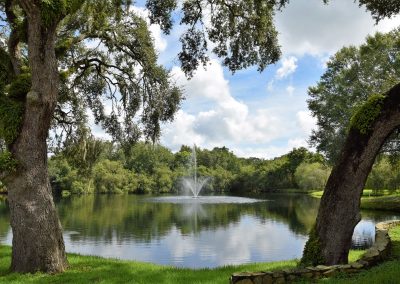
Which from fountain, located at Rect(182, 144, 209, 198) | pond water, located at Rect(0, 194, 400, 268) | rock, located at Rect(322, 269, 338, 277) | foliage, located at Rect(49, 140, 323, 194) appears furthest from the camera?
fountain, located at Rect(182, 144, 209, 198)

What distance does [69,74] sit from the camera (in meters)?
14.2

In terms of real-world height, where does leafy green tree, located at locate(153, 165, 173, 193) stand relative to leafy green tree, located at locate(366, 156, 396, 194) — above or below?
above

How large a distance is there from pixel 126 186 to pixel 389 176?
57806mm

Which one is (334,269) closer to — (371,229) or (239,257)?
(239,257)

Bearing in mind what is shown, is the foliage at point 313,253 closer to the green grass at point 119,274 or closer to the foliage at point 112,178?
the green grass at point 119,274

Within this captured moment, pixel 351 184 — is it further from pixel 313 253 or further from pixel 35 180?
pixel 35 180

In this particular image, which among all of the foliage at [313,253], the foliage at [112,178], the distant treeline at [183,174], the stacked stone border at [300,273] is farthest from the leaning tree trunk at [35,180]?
the foliage at [112,178]

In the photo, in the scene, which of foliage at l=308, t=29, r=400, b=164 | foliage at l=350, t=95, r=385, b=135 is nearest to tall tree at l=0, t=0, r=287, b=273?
foliage at l=350, t=95, r=385, b=135

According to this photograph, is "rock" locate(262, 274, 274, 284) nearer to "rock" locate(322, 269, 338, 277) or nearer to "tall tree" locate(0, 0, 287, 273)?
"rock" locate(322, 269, 338, 277)

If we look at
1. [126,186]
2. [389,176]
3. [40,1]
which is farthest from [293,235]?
[126,186]

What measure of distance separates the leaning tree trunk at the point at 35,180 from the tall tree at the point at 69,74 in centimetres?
2

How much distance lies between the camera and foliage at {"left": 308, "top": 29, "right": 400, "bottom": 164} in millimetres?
29300

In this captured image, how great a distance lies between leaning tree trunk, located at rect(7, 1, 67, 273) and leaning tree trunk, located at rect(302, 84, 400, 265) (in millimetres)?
6737

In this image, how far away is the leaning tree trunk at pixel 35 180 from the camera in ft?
35.6
